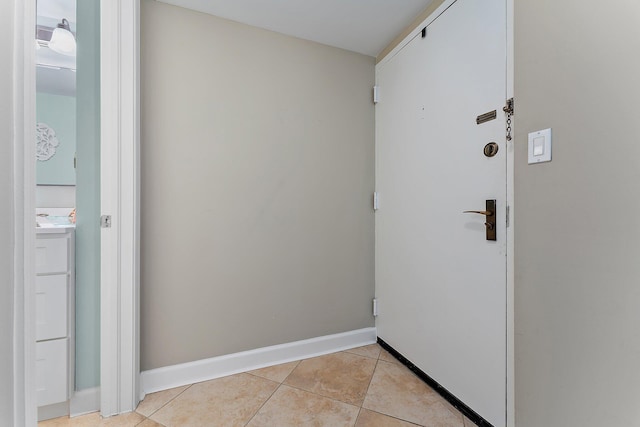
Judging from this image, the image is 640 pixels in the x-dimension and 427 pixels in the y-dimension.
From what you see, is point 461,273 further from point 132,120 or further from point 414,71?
point 132,120

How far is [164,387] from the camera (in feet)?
5.26

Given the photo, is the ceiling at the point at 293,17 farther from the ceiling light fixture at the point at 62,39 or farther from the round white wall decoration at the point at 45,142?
the round white wall decoration at the point at 45,142

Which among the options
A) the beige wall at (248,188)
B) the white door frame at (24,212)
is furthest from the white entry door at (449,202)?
the white door frame at (24,212)

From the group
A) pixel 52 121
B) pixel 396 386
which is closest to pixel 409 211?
pixel 396 386

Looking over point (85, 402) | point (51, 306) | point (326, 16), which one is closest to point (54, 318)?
point (51, 306)

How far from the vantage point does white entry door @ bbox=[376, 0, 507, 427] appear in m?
1.26

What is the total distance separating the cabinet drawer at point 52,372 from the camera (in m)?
1.32

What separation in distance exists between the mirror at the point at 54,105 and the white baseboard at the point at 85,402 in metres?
1.29

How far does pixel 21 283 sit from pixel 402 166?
6.01ft

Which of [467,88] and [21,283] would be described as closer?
[21,283]

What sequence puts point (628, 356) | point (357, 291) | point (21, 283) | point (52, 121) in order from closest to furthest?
1. point (21, 283)
2. point (628, 356)
3. point (52, 121)
4. point (357, 291)

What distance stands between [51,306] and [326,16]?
7.13ft

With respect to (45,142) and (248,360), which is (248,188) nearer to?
(248,360)

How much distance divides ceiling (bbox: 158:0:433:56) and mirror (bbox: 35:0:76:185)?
78cm
